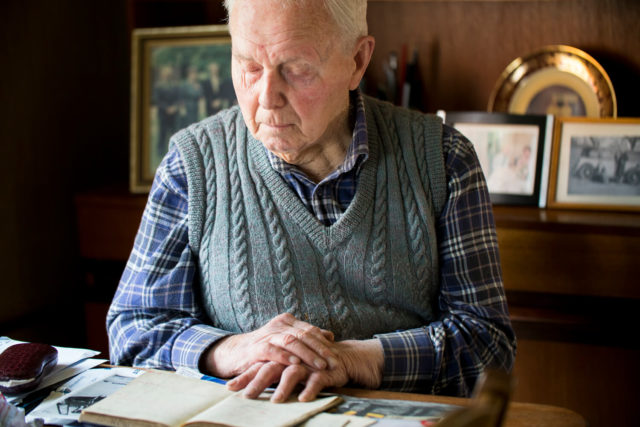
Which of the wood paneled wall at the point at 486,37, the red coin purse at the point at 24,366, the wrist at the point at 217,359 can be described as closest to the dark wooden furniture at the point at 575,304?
the wood paneled wall at the point at 486,37

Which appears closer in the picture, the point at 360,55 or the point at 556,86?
the point at 360,55

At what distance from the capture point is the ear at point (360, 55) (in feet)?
4.21

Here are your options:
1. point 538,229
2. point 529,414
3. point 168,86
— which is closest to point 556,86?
point 538,229

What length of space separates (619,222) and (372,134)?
88 centimetres

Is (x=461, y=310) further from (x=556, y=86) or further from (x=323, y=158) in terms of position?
(x=556, y=86)

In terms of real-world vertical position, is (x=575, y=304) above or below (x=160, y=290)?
below

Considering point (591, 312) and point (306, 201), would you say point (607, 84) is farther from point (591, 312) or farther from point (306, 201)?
point (306, 201)

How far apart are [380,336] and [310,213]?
0.27 m

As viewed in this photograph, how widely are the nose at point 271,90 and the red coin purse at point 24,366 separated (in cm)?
54

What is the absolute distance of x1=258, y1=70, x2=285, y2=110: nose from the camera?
1169mm

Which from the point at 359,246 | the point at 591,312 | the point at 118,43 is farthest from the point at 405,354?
the point at 118,43

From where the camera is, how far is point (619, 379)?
76.5 inches

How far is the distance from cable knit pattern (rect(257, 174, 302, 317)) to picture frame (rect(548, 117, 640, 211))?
1092 millimetres

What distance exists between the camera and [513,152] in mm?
2068
